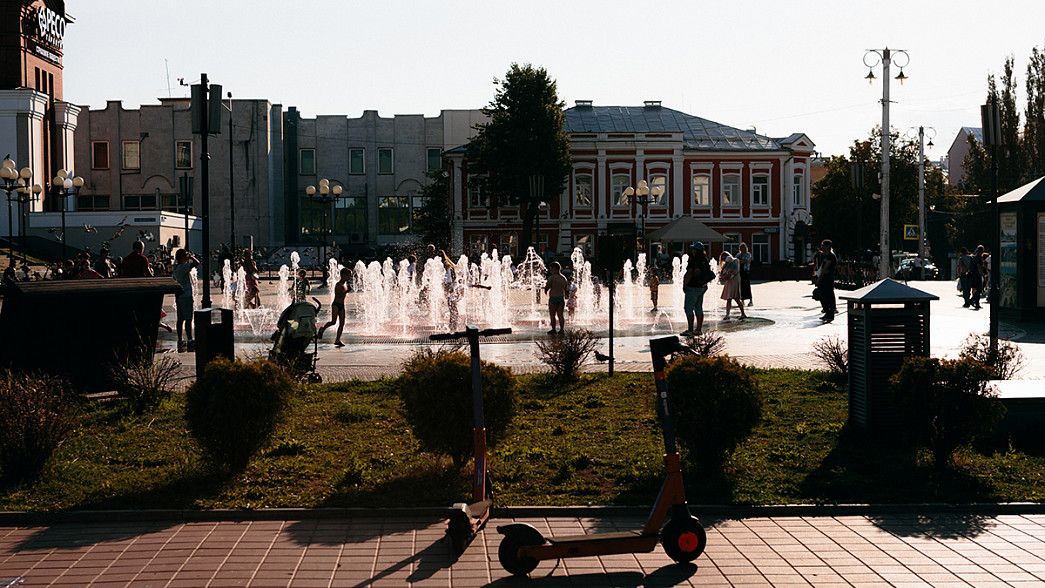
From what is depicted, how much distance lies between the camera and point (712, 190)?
62.3 meters

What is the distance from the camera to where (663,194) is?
6231cm

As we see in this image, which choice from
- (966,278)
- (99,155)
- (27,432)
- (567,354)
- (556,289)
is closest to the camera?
(27,432)

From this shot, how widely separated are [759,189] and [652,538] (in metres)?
59.2

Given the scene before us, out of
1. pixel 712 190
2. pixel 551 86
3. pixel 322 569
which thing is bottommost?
pixel 322 569

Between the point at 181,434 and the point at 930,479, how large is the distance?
254 inches

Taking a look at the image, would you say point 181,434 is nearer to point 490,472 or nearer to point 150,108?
point 490,472

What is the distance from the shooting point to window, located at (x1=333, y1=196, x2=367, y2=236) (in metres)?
82.2

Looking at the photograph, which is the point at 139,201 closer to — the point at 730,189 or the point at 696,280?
the point at 730,189

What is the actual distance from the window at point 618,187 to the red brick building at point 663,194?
0.21 ft

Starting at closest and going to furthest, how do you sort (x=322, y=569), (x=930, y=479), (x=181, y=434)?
(x=322, y=569), (x=930, y=479), (x=181, y=434)

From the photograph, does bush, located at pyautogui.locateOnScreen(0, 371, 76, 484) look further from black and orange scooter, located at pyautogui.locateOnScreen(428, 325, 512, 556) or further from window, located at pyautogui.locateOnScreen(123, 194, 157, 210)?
window, located at pyautogui.locateOnScreen(123, 194, 157, 210)

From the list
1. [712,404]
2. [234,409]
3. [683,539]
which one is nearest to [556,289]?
[712,404]

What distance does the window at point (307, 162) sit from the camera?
268ft

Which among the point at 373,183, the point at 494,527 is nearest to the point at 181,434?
the point at 494,527
